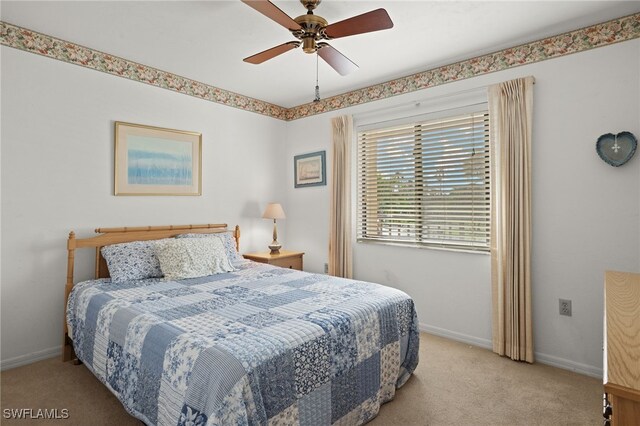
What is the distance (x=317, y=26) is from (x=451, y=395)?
2605 millimetres

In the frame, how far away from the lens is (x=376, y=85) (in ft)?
12.8

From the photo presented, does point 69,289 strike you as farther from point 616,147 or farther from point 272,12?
point 616,147

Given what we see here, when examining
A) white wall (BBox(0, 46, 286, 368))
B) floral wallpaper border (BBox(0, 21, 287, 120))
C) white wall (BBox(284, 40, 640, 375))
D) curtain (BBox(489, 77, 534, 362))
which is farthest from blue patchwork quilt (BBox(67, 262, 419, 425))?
floral wallpaper border (BBox(0, 21, 287, 120))

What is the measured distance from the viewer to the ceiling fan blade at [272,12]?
182 cm

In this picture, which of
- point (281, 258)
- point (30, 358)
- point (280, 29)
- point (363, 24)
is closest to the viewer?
point (363, 24)

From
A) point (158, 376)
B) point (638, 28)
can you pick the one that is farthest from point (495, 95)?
point (158, 376)

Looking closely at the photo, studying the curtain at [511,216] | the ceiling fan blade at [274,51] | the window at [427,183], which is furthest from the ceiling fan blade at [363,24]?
the window at [427,183]

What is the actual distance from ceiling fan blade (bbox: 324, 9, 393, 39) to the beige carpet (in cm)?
235

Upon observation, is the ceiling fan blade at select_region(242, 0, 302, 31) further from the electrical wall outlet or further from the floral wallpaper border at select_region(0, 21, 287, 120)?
the electrical wall outlet

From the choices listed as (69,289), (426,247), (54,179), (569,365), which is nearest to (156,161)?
(54,179)

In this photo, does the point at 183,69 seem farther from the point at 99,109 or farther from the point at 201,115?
the point at 99,109

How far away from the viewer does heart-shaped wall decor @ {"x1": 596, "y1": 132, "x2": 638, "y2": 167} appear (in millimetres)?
2465

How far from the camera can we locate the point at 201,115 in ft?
12.9

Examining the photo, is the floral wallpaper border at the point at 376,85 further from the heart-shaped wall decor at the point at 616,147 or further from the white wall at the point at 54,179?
the heart-shaped wall decor at the point at 616,147
